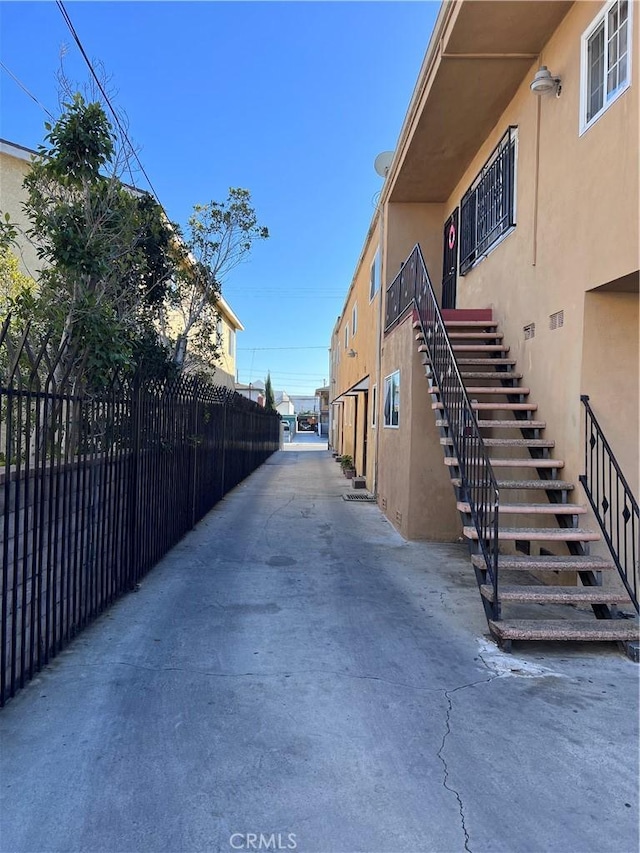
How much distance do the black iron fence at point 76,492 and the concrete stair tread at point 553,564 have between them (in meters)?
3.20

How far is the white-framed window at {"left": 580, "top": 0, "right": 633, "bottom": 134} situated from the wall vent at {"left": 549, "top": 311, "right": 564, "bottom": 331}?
1752 millimetres

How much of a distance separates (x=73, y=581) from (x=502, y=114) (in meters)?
8.24

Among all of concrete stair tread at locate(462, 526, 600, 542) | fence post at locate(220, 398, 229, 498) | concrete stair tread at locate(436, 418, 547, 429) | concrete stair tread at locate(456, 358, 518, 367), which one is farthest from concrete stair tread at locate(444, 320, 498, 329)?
fence post at locate(220, 398, 229, 498)

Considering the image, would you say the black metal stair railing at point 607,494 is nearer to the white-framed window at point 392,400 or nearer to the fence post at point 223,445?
the white-framed window at point 392,400

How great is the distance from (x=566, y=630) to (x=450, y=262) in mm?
8358

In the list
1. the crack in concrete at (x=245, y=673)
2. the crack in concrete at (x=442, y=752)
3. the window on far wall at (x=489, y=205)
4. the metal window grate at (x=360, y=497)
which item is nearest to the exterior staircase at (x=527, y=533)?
the crack in concrete at (x=442, y=752)

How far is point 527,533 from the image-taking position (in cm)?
471

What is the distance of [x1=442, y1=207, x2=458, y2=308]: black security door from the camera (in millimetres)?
10430

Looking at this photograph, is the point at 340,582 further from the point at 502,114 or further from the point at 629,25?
the point at 502,114

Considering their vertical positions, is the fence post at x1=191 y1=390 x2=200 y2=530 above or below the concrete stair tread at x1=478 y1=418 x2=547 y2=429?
below

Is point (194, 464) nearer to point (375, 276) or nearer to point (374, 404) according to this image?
point (374, 404)

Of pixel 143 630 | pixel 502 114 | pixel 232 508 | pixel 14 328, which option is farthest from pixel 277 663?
pixel 502 114

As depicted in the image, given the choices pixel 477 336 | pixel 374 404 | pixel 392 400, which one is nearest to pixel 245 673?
pixel 477 336

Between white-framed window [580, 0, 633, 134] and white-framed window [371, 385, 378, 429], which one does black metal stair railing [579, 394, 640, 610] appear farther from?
white-framed window [371, 385, 378, 429]
